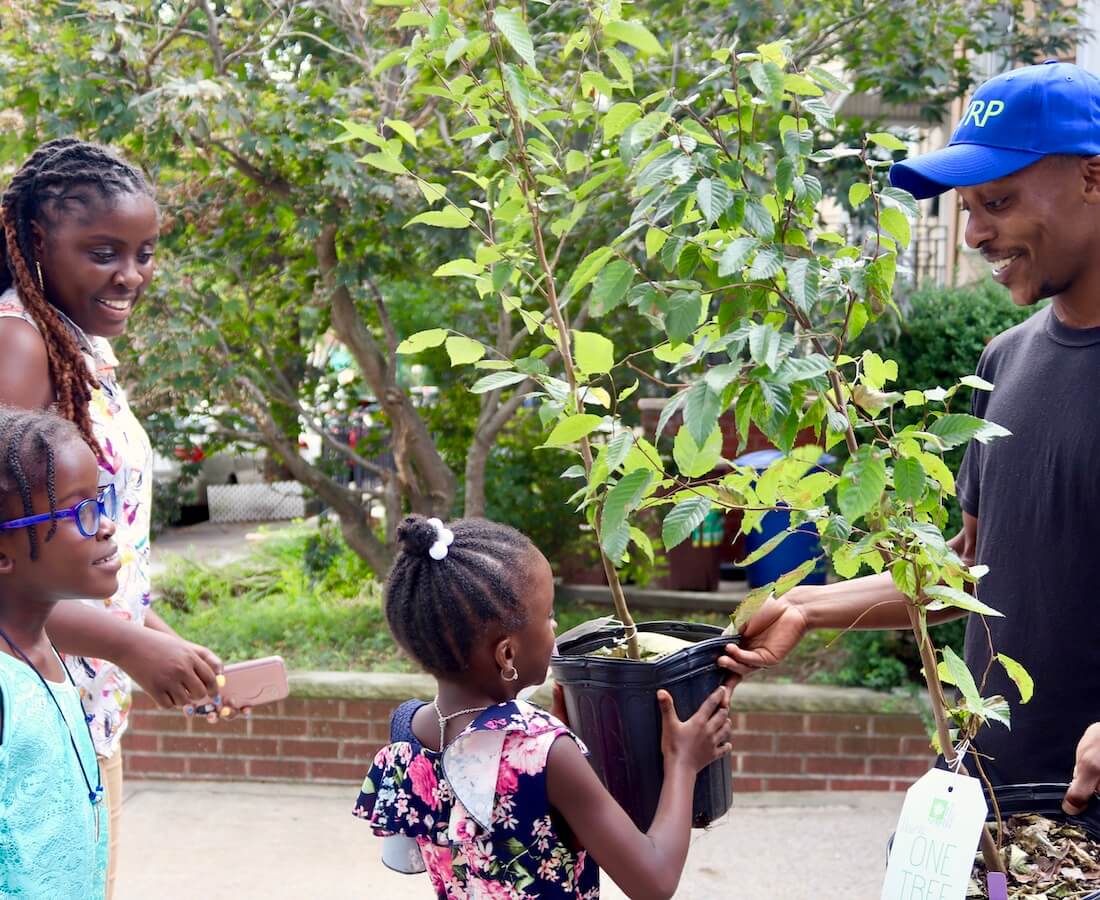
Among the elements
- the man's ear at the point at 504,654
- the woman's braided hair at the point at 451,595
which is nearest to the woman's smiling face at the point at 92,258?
the woman's braided hair at the point at 451,595

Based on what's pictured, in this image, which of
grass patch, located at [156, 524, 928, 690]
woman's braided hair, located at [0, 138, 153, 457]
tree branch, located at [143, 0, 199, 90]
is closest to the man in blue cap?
woman's braided hair, located at [0, 138, 153, 457]

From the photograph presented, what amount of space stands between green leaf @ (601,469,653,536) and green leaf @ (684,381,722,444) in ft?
0.60

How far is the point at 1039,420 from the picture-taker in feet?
6.88

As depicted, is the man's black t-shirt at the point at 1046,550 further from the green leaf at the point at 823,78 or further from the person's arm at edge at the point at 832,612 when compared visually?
the green leaf at the point at 823,78

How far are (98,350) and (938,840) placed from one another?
1.76 metres

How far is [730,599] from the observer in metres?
6.36

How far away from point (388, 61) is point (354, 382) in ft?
14.7

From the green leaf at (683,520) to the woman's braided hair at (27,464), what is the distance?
2.94 feet

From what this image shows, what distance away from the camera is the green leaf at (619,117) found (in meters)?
1.87

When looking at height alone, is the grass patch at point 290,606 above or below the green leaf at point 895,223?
below

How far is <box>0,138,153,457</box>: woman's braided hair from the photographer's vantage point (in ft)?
7.30

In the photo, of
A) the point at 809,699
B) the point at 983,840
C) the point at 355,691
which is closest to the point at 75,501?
the point at 983,840

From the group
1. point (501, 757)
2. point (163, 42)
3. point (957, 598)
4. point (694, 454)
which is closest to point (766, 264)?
point (694, 454)

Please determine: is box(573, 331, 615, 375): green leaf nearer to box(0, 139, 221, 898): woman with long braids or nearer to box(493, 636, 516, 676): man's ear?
box(493, 636, 516, 676): man's ear
